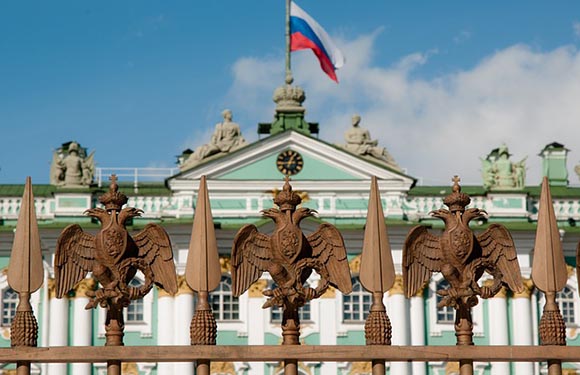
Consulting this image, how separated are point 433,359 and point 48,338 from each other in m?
29.3

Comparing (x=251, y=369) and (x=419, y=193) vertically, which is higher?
(x=419, y=193)

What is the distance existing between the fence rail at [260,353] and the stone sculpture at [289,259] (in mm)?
228

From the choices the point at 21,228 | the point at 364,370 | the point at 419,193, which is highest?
the point at 419,193

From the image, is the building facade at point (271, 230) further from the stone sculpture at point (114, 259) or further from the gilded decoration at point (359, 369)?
the stone sculpture at point (114, 259)

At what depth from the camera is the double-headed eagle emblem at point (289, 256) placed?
11938 millimetres

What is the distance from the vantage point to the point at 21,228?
39.4 ft

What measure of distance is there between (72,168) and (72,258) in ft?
97.7

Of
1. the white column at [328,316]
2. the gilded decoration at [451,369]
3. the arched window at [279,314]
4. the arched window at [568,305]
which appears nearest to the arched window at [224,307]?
the arched window at [279,314]

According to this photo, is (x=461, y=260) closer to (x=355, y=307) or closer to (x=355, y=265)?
(x=355, y=265)

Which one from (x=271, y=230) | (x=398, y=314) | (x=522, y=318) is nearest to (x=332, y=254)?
(x=271, y=230)

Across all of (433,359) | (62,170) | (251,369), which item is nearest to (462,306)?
(433,359)

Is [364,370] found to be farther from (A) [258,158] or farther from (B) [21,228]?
(B) [21,228]

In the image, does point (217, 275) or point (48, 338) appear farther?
point (48, 338)

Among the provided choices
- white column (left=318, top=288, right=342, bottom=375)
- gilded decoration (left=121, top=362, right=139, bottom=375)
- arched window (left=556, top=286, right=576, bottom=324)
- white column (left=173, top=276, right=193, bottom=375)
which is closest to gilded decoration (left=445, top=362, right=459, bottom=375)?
white column (left=318, top=288, right=342, bottom=375)
